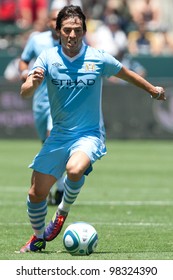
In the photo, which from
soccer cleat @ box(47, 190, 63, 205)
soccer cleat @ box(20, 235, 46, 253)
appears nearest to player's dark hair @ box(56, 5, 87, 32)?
soccer cleat @ box(20, 235, 46, 253)

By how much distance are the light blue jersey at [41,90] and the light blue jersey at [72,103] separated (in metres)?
3.97

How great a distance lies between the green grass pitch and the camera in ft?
30.9

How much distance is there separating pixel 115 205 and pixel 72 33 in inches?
186

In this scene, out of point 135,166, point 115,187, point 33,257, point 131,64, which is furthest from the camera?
point 131,64

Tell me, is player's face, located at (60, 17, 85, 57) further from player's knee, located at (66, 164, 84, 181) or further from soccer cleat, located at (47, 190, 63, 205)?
soccer cleat, located at (47, 190, 63, 205)

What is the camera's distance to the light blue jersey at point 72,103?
931cm

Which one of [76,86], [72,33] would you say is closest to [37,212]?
[76,86]

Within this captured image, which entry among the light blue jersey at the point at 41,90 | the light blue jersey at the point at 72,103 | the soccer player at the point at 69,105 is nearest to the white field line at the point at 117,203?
the light blue jersey at the point at 41,90

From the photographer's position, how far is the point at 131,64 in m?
26.8

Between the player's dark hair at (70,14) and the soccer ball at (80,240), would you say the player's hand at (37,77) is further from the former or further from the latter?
the soccer ball at (80,240)
